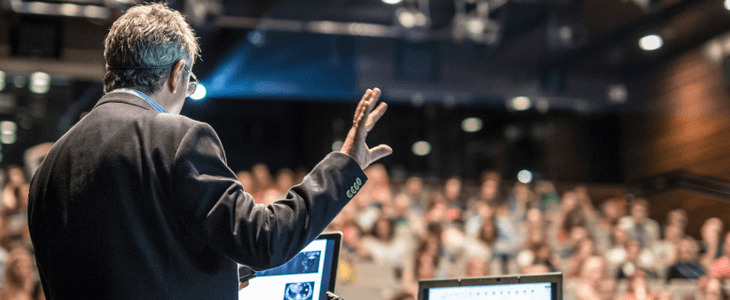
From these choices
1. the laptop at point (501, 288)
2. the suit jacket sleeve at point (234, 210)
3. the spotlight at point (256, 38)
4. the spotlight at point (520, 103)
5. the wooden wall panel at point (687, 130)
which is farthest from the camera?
the spotlight at point (520, 103)

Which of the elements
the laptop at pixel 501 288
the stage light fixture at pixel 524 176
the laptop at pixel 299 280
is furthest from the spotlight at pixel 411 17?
the laptop at pixel 299 280

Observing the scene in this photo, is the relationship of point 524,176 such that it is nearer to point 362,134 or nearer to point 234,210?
point 362,134

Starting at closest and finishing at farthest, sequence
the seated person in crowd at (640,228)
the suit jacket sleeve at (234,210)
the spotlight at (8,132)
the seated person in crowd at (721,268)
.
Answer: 1. the suit jacket sleeve at (234,210)
2. the seated person in crowd at (721,268)
3. the seated person in crowd at (640,228)
4. the spotlight at (8,132)

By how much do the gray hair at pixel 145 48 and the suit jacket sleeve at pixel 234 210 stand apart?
138mm

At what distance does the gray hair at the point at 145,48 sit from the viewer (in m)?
0.87

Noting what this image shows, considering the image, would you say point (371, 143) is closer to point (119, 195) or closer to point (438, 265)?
point (438, 265)

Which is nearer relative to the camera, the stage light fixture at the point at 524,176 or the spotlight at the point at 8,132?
the spotlight at the point at 8,132

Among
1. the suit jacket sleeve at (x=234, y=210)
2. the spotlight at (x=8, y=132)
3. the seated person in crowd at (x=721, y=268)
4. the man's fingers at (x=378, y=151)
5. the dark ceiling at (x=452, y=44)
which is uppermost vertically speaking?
the dark ceiling at (x=452, y=44)

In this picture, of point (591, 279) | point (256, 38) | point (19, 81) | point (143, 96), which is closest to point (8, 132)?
point (19, 81)

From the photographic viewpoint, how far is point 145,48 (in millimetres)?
863

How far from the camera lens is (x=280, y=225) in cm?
79

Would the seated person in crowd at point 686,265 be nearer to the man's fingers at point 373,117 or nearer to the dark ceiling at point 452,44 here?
the dark ceiling at point 452,44

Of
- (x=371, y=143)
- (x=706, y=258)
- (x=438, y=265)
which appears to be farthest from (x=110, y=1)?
(x=706, y=258)

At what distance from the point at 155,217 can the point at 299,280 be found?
40cm
